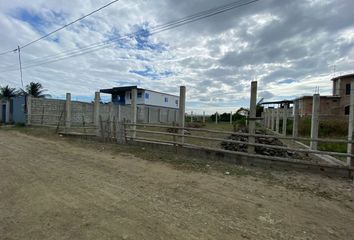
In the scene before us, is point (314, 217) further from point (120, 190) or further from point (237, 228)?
point (120, 190)

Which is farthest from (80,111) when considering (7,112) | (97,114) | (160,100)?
(160,100)

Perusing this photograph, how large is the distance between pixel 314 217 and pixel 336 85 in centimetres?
3621

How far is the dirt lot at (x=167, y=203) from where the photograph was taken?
9.25 feet

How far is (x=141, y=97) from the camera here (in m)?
32.5

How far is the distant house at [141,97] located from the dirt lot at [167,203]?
26593 millimetres

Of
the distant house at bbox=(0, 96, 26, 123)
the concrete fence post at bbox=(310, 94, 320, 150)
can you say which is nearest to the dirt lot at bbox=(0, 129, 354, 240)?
the concrete fence post at bbox=(310, 94, 320, 150)

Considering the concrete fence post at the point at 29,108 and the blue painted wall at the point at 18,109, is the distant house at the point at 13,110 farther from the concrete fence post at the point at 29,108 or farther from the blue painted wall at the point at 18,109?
the concrete fence post at the point at 29,108

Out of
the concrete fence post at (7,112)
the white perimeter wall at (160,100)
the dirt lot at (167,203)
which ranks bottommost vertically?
the dirt lot at (167,203)

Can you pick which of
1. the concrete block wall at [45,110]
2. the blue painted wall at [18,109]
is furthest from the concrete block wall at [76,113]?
the blue painted wall at [18,109]

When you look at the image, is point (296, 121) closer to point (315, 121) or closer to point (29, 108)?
point (315, 121)

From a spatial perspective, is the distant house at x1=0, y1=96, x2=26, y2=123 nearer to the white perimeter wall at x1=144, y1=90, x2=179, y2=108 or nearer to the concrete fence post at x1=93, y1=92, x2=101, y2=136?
the concrete fence post at x1=93, y1=92, x2=101, y2=136

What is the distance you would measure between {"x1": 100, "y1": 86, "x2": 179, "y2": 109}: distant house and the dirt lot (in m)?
26.6

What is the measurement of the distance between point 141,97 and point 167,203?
1167 inches

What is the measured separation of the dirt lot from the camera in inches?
111
